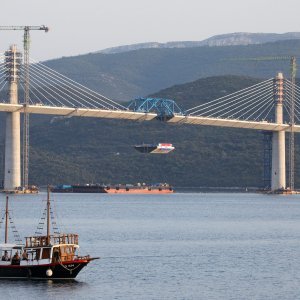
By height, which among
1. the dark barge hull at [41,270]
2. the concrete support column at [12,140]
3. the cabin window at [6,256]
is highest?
the concrete support column at [12,140]

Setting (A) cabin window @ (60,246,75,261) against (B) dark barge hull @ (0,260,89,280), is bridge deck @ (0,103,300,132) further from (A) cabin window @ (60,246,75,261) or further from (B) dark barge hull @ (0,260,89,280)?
(B) dark barge hull @ (0,260,89,280)

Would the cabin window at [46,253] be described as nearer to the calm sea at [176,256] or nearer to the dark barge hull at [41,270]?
the dark barge hull at [41,270]

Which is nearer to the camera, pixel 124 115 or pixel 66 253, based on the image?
pixel 66 253

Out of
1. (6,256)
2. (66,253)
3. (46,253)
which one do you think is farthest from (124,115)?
(46,253)

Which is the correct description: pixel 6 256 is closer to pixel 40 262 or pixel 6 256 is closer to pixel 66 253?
pixel 40 262

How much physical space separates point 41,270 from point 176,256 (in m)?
14.7

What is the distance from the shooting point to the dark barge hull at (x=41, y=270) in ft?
217

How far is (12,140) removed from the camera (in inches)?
6762

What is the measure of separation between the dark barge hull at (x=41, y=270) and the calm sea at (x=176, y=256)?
0.61 meters

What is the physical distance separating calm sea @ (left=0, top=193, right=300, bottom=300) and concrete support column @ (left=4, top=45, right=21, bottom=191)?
43.7m

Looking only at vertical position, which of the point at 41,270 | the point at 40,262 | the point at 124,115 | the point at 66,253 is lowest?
the point at 41,270

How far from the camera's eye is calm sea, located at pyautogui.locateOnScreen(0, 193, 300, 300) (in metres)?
63.3

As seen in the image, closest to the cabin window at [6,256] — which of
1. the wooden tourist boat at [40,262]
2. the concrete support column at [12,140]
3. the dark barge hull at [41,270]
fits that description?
the wooden tourist boat at [40,262]

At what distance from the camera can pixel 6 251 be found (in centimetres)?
6669
